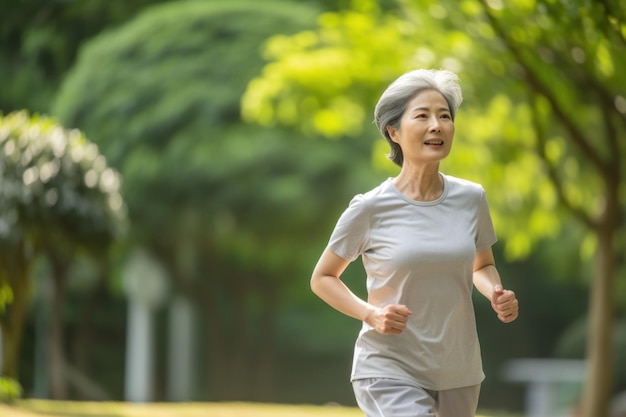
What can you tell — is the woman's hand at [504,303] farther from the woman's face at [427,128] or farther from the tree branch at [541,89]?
the tree branch at [541,89]

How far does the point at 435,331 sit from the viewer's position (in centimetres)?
388

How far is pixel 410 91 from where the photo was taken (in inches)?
157

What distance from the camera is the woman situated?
3.86 meters

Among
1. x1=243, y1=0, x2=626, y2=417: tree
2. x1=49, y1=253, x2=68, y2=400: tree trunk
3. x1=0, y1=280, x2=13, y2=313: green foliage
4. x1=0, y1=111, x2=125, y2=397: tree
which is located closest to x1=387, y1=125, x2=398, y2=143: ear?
x1=243, y1=0, x2=626, y2=417: tree

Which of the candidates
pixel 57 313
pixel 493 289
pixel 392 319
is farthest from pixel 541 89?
pixel 392 319

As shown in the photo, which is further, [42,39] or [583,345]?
[583,345]

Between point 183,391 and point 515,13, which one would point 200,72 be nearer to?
point 183,391

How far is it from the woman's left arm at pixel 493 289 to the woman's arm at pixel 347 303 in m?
0.28

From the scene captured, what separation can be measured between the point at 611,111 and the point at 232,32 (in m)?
11.1

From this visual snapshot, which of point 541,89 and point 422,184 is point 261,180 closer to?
point 541,89

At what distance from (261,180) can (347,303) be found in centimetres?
1936

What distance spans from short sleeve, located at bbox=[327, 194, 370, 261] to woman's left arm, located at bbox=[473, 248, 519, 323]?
→ 348mm

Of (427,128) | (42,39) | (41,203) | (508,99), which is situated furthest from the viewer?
(42,39)

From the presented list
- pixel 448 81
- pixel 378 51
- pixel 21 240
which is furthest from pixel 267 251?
pixel 448 81
